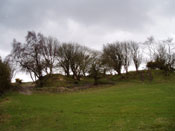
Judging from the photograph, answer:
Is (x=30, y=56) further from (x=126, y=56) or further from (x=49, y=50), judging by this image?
(x=126, y=56)

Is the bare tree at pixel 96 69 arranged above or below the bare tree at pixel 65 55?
below

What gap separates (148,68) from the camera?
146ft

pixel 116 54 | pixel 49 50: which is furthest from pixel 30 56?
pixel 116 54

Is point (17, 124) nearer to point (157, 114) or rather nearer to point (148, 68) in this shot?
point (157, 114)

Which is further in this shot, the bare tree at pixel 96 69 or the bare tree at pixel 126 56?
the bare tree at pixel 126 56

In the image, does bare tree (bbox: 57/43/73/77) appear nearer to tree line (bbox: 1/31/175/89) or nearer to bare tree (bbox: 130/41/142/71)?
tree line (bbox: 1/31/175/89)

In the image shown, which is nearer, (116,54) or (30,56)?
(30,56)

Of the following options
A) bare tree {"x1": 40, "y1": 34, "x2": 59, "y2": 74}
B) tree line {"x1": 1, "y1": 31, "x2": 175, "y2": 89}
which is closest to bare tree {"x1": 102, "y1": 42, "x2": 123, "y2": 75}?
tree line {"x1": 1, "y1": 31, "x2": 175, "y2": 89}

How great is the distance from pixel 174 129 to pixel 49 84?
108 ft

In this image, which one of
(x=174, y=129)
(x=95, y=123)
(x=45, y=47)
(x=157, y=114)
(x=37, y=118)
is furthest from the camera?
(x=45, y=47)

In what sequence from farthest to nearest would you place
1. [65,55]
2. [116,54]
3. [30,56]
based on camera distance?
1. [116,54]
2. [65,55]
3. [30,56]

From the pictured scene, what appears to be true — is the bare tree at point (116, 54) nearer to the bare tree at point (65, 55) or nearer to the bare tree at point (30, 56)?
the bare tree at point (65, 55)

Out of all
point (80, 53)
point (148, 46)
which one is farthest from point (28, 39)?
point (148, 46)

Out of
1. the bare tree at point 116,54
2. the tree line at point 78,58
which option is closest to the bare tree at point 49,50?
the tree line at point 78,58
